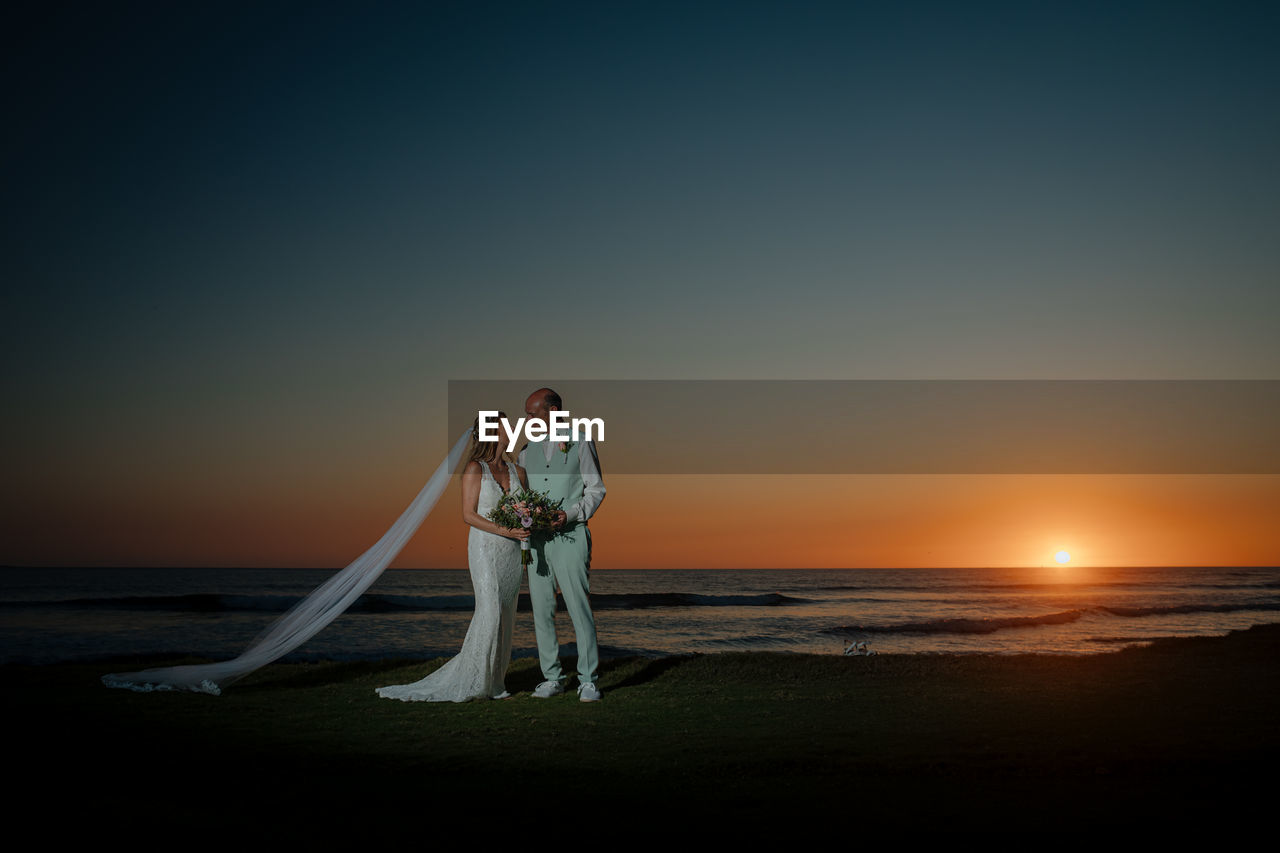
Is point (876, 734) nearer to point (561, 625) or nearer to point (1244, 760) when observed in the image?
point (1244, 760)

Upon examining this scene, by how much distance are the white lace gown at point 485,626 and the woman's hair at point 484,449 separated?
0.09 m

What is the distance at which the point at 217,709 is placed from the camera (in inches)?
283

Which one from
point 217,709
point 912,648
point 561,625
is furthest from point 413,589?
point 217,709

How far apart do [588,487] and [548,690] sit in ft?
6.17

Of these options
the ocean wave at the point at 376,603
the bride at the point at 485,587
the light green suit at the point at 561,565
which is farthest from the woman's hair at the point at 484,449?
the ocean wave at the point at 376,603

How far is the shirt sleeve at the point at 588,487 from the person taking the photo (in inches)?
308

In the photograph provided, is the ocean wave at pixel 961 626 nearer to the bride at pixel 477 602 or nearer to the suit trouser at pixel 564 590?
the suit trouser at pixel 564 590

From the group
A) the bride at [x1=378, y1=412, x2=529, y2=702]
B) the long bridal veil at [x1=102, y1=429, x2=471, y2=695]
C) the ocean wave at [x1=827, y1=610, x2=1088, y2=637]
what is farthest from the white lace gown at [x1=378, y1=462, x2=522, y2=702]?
the ocean wave at [x1=827, y1=610, x2=1088, y2=637]

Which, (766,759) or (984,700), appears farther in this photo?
(984,700)

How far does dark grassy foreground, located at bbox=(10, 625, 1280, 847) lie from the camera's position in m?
4.16

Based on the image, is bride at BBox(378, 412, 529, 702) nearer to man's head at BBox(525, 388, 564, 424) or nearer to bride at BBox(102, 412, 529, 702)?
bride at BBox(102, 412, 529, 702)

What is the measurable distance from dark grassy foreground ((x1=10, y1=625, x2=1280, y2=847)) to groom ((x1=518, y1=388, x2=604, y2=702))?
0.36m

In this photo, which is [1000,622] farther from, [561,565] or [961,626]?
[561,565]

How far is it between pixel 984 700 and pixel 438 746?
15.2 ft
